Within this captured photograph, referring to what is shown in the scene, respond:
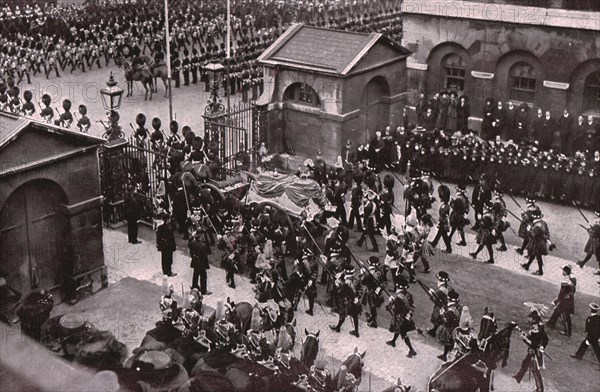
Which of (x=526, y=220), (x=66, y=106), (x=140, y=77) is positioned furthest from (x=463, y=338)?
(x=140, y=77)

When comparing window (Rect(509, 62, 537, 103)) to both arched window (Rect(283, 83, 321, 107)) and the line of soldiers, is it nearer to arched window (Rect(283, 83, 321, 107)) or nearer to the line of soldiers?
the line of soldiers

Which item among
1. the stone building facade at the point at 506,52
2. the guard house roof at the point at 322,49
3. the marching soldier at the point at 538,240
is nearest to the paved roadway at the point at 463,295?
the marching soldier at the point at 538,240

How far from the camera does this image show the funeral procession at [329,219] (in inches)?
551

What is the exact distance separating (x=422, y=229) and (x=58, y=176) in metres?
8.58

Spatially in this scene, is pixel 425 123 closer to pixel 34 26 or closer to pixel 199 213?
pixel 199 213

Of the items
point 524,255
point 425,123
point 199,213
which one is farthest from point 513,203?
point 199,213

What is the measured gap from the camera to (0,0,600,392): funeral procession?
45.9ft

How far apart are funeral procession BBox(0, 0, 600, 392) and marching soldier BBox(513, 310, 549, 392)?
0.05 meters

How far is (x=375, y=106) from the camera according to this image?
26.5m

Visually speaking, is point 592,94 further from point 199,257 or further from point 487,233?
point 199,257

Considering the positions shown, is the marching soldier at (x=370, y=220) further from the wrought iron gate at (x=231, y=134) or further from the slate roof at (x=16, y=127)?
the slate roof at (x=16, y=127)

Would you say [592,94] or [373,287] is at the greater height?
[592,94]

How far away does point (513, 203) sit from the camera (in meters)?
24.0

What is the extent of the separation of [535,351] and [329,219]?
694cm
